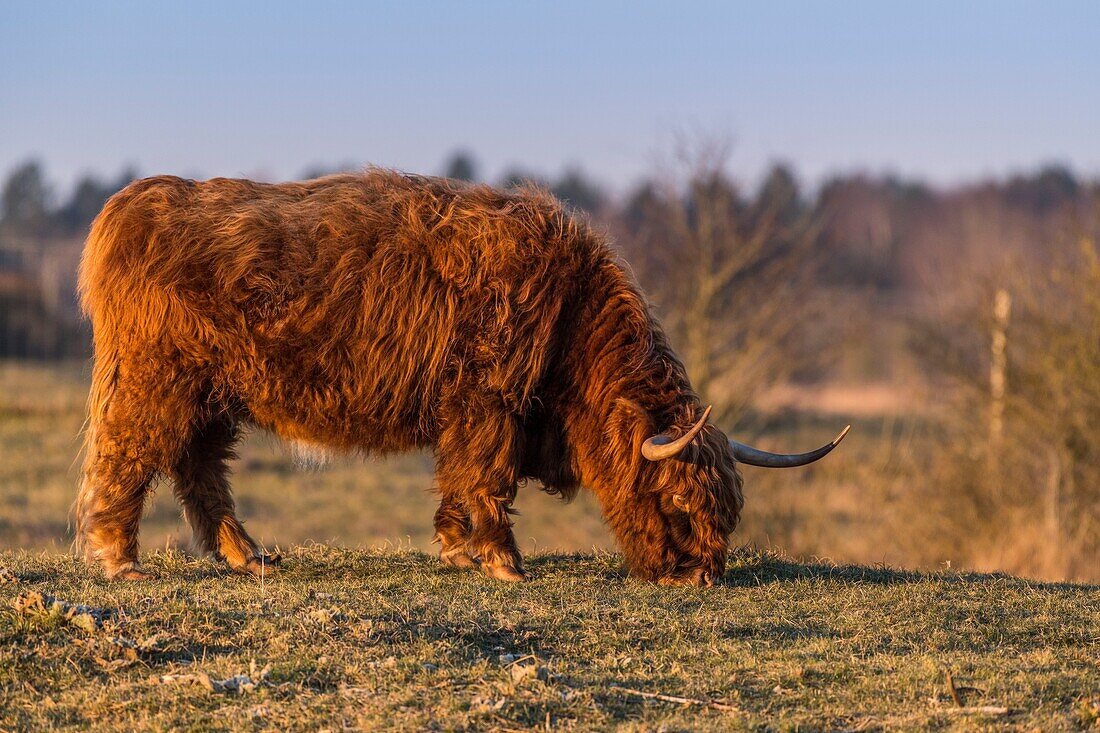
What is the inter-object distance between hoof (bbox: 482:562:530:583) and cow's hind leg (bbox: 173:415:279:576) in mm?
1412

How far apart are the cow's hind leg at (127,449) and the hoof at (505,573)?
199cm

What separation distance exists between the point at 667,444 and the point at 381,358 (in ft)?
5.75

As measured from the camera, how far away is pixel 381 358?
7441 mm

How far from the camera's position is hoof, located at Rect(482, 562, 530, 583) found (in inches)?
296

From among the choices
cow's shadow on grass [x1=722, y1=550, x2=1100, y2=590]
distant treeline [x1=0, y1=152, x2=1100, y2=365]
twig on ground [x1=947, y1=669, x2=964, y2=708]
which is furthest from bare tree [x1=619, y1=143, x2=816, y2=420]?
twig on ground [x1=947, y1=669, x2=964, y2=708]

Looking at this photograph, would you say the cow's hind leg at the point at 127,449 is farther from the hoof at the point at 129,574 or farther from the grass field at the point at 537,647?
the grass field at the point at 537,647

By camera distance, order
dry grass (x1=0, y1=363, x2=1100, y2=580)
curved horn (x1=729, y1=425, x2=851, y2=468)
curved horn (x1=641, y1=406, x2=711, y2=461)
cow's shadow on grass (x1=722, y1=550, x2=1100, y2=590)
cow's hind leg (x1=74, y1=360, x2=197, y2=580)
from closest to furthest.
Answer: curved horn (x1=641, y1=406, x2=711, y2=461) → cow's hind leg (x1=74, y1=360, x2=197, y2=580) → cow's shadow on grass (x1=722, y1=550, x2=1100, y2=590) → curved horn (x1=729, y1=425, x2=851, y2=468) → dry grass (x1=0, y1=363, x2=1100, y2=580)

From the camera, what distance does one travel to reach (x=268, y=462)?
88.1 feet

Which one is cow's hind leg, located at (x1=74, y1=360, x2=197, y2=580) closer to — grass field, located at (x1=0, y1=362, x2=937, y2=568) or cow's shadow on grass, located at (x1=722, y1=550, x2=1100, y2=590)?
cow's shadow on grass, located at (x1=722, y1=550, x2=1100, y2=590)

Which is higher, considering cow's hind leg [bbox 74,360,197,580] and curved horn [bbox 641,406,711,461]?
curved horn [bbox 641,406,711,461]

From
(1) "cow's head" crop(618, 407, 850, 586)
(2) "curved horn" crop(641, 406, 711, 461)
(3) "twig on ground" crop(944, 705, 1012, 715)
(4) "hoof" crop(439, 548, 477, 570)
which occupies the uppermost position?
(2) "curved horn" crop(641, 406, 711, 461)

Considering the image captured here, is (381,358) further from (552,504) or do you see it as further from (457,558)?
(552,504)

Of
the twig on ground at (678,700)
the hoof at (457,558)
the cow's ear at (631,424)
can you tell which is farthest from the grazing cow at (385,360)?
the twig on ground at (678,700)

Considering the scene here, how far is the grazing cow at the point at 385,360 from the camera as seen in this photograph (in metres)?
7.37
